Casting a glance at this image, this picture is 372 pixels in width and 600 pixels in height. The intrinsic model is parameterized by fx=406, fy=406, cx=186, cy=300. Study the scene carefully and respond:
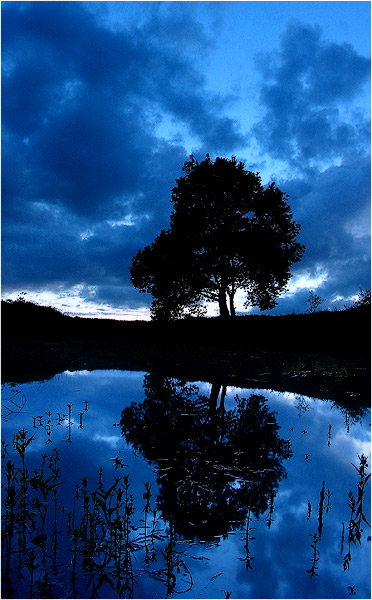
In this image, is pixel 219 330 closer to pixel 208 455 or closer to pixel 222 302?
pixel 222 302

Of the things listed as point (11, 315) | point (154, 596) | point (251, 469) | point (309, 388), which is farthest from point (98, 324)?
point (154, 596)

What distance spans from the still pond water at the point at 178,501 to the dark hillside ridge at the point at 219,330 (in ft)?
62.8

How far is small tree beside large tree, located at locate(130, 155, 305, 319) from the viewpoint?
39375 millimetres

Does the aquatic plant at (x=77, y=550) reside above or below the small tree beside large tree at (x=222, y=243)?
below

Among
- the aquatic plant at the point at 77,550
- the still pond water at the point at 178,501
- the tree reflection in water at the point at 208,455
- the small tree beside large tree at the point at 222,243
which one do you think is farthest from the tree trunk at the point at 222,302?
the aquatic plant at the point at 77,550

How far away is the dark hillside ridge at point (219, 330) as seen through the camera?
29391mm

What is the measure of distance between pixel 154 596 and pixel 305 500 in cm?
287

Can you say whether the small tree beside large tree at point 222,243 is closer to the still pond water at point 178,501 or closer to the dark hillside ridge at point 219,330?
the dark hillside ridge at point 219,330

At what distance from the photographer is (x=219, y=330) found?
3581 cm

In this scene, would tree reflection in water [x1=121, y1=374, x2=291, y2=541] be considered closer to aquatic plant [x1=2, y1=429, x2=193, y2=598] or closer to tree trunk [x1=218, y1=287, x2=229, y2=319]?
aquatic plant [x1=2, y1=429, x2=193, y2=598]

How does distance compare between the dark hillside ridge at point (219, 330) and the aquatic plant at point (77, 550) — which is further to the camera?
the dark hillside ridge at point (219, 330)

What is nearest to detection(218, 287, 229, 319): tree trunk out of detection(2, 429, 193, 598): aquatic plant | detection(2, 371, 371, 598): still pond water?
detection(2, 371, 371, 598): still pond water

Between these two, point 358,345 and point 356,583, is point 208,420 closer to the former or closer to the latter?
point 356,583

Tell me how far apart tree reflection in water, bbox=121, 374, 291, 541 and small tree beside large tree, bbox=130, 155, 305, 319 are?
2777 cm
